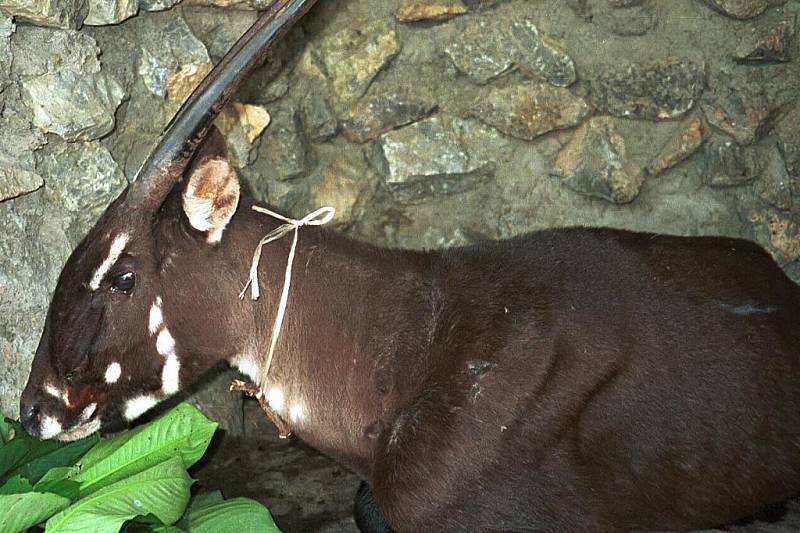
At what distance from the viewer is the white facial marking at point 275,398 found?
9.11 feet

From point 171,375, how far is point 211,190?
0.53 m

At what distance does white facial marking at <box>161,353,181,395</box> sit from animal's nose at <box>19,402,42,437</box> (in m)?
0.33

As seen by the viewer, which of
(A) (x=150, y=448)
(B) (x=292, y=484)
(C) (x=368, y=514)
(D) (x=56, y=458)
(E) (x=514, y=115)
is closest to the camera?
(A) (x=150, y=448)

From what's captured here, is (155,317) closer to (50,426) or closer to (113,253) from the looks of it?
(113,253)

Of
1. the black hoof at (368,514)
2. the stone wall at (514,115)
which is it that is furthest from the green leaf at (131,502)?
the stone wall at (514,115)

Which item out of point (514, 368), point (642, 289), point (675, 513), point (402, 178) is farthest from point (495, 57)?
point (675, 513)

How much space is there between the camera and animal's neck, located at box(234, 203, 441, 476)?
2.67 m

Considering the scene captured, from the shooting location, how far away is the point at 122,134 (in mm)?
3312

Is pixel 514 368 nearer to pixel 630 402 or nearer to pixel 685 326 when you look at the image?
pixel 630 402

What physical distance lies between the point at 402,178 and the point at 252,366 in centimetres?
137

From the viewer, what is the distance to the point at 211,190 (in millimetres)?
2576

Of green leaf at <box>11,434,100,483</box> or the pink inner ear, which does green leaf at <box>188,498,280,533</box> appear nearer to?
green leaf at <box>11,434,100,483</box>

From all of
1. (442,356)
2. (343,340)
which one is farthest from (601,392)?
(343,340)

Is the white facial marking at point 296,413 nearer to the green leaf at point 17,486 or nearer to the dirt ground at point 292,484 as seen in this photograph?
the dirt ground at point 292,484
